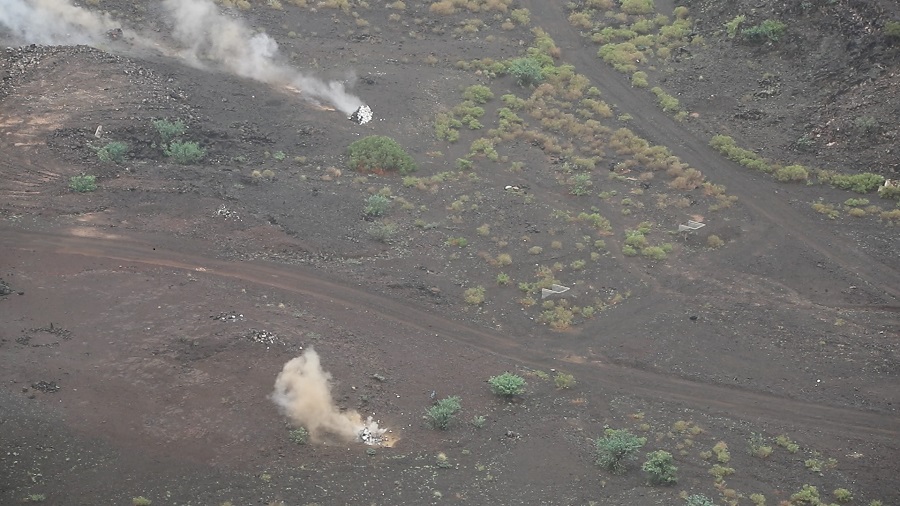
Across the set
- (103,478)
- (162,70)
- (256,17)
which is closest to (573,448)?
(103,478)

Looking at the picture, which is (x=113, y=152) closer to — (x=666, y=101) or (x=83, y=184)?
(x=83, y=184)

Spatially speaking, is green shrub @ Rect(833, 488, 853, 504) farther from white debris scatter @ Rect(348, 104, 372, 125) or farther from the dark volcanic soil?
white debris scatter @ Rect(348, 104, 372, 125)

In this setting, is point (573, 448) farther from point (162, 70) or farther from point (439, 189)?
point (162, 70)

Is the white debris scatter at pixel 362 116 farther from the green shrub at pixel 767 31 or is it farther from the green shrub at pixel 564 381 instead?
the green shrub at pixel 767 31

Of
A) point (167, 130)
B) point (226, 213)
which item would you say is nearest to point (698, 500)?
point (226, 213)

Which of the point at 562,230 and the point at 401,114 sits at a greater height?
the point at 401,114
